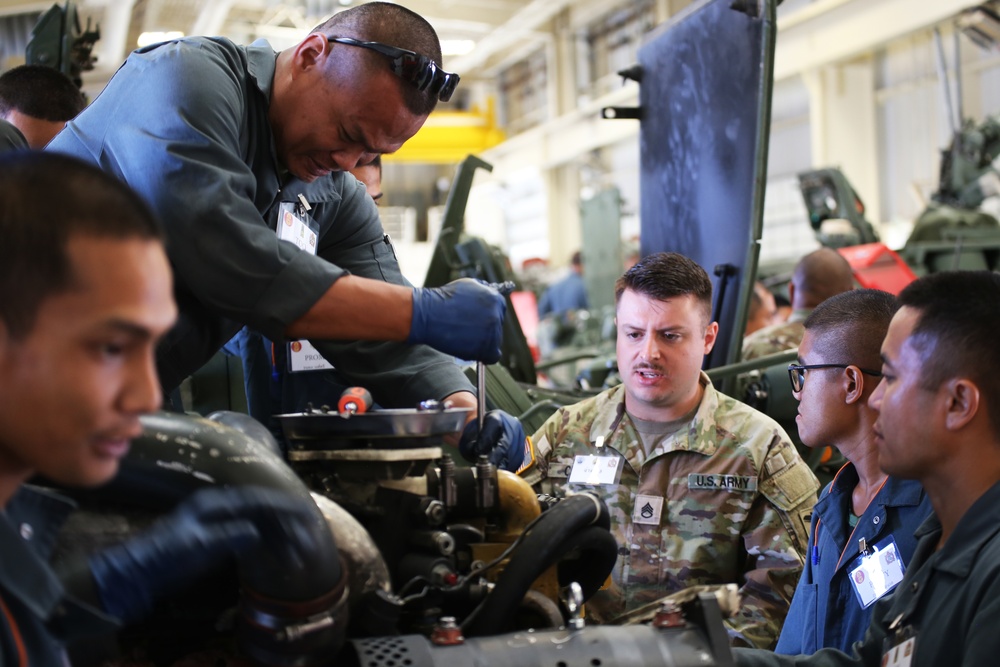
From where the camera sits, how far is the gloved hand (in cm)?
165

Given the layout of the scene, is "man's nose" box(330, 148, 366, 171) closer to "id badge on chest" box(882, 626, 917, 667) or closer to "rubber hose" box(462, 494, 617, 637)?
"rubber hose" box(462, 494, 617, 637)

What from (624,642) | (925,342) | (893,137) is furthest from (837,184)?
(624,642)

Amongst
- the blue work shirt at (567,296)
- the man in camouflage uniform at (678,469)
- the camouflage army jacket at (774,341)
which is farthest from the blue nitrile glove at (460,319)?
the blue work shirt at (567,296)

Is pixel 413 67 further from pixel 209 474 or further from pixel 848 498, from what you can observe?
pixel 848 498

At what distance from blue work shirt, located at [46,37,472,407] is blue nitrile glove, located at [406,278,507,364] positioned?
15 cm

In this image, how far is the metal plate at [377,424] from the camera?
4.93 feet

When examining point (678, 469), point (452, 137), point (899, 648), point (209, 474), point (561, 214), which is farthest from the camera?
point (561, 214)

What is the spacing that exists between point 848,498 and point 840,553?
14cm

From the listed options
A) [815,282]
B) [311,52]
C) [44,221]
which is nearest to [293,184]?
[311,52]

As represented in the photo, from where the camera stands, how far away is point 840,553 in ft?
6.99

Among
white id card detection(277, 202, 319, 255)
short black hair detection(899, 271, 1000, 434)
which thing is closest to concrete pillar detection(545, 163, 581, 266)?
white id card detection(277, 202, 319, 255)

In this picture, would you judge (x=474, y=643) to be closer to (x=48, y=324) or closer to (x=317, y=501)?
(x=317, y=501)

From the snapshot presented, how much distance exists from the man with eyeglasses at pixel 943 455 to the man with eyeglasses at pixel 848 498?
29cm

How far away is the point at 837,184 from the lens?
7285 millimetres
